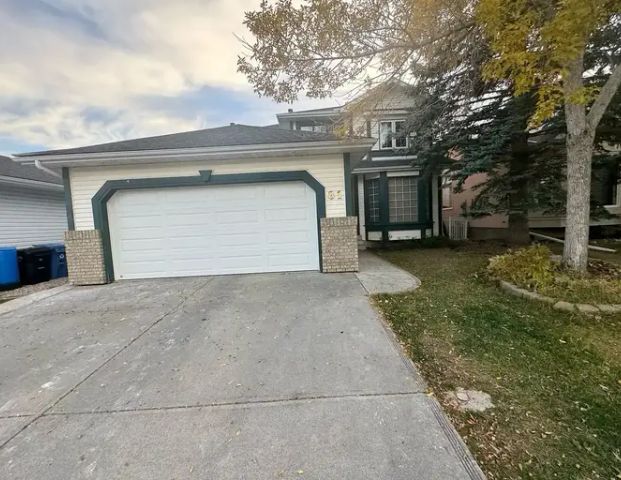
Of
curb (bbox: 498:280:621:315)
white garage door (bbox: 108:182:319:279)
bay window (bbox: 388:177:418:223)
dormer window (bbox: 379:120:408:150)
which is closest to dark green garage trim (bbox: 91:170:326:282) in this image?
white garage door (bbox: 108:182:319:279)

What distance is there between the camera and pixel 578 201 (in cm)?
515

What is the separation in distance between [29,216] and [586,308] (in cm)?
1357

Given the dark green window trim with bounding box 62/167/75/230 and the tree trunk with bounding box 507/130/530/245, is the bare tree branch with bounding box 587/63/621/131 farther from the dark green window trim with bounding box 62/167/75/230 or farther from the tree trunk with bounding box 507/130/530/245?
the dark green window trim with bounding box 62/167/75/230

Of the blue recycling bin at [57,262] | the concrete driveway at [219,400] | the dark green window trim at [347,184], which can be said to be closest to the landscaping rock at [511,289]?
the concrete driveway at [219,400]

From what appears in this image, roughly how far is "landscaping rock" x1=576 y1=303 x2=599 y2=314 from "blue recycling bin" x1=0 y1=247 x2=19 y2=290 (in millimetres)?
11324

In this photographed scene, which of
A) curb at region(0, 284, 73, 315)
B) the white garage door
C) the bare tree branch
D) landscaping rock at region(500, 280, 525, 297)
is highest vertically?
the bare tree branch

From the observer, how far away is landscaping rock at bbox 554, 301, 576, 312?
13.6 ft

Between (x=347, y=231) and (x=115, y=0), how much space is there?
Answer: 6.92 meters

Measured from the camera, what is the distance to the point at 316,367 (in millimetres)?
2969

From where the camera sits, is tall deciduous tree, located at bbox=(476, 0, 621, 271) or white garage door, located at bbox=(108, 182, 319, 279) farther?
white garage door, located at bbox=(108, 182, 319, 279)

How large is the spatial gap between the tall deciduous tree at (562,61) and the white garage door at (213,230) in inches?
165

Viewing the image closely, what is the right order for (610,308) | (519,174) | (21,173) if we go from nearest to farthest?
(610,308) < (519,174) < (21,173)

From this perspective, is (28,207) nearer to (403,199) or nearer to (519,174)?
(403,199)

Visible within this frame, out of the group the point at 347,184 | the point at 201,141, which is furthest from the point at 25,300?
the point at 347,184
